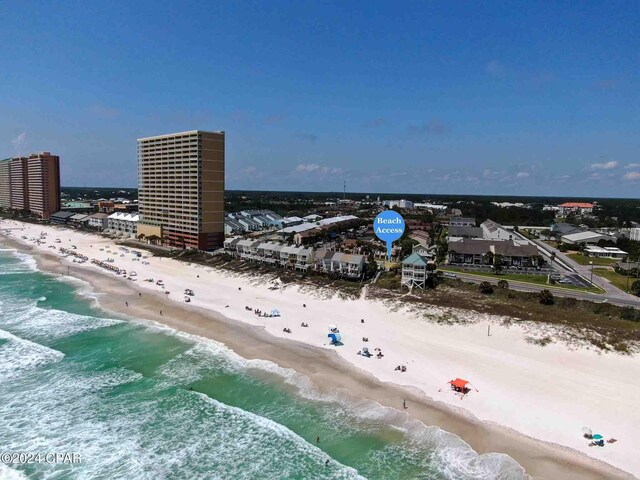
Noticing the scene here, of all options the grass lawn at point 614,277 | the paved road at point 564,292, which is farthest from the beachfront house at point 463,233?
the paved road at point 564,292

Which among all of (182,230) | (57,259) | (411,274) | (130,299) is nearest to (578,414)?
(411,274)

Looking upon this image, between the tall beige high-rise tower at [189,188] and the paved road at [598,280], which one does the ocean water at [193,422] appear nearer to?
the paved road at [598,280]

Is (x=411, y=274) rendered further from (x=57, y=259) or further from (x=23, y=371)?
(x=57, y=259)

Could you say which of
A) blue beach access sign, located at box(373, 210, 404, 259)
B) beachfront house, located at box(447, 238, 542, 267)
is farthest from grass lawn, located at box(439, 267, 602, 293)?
blue beach access sign, located at box(373, 210, 404, 259)

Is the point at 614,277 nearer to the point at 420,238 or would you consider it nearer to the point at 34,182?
the point at 420,238

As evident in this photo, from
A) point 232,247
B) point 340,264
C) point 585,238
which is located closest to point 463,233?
point 585,238

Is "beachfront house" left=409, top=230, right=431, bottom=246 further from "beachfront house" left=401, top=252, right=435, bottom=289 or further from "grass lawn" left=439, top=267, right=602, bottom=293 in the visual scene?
"beachfront house" left=401, top=252, right=435, bottom=289
